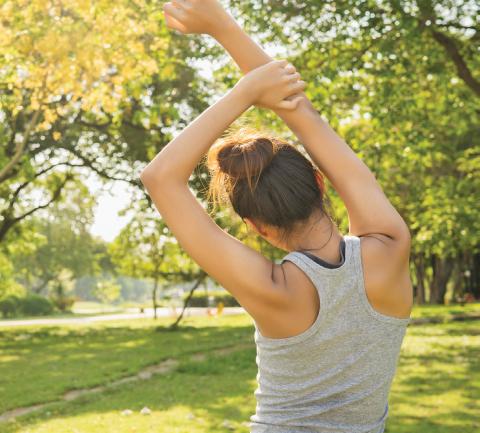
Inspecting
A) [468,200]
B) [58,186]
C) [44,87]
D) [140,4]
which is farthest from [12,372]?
[58,186]

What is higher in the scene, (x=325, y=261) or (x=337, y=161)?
(x=337, y=161)

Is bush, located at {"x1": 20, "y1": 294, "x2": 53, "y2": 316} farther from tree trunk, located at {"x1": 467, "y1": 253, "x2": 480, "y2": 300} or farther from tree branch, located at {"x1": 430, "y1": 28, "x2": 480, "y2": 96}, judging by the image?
tree branch, located at {"x1": 430, "y1": 28, "x2": 480, "y2": 96}

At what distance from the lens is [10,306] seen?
47656mm

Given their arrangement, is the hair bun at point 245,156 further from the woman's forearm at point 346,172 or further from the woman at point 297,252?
the woman's forearm at point 346,172

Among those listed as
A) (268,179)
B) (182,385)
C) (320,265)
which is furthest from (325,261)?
(182,385)

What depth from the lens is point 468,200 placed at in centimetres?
1803

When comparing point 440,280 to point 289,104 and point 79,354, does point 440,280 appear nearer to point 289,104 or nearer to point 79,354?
point 79,354

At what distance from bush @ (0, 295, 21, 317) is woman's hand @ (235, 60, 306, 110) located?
47.8m

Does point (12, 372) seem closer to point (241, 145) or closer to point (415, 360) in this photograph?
point (415, 360)

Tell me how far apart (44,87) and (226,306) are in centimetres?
4030

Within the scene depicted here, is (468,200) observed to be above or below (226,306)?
above

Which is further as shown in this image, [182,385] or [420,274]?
[420,274]

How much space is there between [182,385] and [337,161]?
10.7 m

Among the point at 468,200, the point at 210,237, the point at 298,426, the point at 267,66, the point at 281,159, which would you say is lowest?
the point at 298,426
